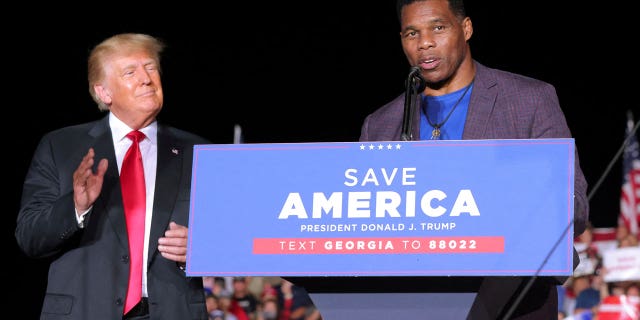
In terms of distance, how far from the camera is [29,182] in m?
2.92

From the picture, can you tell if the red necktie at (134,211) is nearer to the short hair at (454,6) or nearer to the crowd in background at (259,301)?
the short hair at (454,6)

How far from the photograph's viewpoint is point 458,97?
266cm

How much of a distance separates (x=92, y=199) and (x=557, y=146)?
126 cm

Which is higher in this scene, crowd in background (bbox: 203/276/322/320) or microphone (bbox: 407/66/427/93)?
microphone (bbox: 407/66/427/93)

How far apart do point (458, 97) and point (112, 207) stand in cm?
101

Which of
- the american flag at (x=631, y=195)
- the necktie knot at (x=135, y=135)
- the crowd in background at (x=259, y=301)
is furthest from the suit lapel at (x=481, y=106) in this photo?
the american flag at (x=631, y=195)

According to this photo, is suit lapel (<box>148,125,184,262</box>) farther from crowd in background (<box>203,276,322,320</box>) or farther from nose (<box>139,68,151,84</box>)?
crowd in background (<box>203,276,322,320</box>)

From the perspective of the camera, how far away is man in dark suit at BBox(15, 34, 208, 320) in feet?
8.96

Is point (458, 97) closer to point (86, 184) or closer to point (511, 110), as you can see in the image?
point (511, 110)

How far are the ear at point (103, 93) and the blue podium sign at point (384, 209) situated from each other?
960 mm

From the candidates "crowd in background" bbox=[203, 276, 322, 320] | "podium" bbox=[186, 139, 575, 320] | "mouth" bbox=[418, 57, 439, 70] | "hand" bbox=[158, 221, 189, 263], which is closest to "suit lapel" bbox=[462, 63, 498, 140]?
"mouth" bbox=[418, 57, 439, 70]

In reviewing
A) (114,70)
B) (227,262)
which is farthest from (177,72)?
(227,262)

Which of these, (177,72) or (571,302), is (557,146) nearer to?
(571,302)

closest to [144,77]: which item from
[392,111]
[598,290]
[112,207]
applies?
[112,207]
